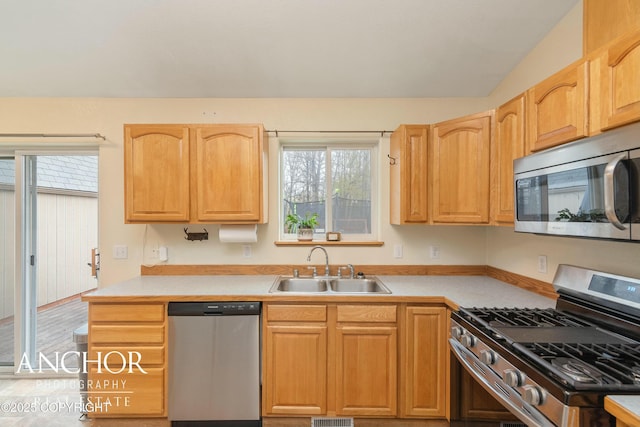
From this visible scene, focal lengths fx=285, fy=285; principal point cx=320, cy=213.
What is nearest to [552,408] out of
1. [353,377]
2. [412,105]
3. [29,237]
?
[353,377]

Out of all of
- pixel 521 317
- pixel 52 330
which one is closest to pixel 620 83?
pixel 521 317

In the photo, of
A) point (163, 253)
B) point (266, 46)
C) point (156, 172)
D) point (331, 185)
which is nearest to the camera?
point (266, 46)

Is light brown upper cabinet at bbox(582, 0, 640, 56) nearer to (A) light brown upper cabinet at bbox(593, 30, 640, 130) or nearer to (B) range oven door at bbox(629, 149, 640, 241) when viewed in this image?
(A) light brown upper cabinet at bbox(593, 30, 640, 130)

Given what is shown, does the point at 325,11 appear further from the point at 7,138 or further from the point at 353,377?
the point at 7,138

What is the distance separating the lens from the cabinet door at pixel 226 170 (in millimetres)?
2195

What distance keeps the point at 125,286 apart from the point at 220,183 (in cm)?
101

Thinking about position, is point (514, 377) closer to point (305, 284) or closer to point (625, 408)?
point (625, 408)

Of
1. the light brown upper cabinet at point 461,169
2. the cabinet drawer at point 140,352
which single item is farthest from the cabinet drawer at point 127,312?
the light brown upper cabinet at point 461,169

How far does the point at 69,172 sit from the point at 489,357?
3532 millimetres

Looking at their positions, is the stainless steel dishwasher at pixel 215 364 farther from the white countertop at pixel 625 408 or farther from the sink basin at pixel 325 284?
the white countertop at pixel 625 408

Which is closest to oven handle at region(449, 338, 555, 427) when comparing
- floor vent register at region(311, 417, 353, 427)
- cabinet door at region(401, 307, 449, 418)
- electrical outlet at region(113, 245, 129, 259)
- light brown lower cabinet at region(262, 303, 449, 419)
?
cabinet door at region(401, 307, 449, 418)

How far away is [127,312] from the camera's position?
187 centimetres

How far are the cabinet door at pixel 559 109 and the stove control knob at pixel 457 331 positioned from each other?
103 centimetres

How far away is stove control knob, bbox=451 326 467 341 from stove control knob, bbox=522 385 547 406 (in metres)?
0.44
